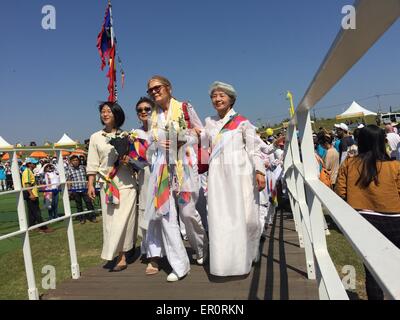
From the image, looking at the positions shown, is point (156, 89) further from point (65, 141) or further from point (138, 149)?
point (65, 141)

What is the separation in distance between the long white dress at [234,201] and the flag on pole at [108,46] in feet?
12.3

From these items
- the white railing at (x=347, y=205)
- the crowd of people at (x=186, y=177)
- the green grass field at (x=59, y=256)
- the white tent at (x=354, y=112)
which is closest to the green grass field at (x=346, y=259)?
the green grass field at (x=59, y=256)

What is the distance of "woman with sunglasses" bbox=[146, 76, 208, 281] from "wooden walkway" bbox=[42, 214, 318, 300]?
24 cm

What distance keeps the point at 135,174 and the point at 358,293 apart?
2402 millimetres

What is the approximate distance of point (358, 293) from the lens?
344 cm

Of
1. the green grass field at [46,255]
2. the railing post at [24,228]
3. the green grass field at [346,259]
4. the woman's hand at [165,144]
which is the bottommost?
the green grass field at [46,255]

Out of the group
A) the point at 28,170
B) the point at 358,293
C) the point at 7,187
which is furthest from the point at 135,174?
the point at 7,187

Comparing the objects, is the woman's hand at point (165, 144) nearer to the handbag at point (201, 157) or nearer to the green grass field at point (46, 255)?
the handbag at point (201, 157)

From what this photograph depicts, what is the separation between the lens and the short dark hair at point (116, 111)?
3896 mm

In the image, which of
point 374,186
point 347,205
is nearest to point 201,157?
point 374,186

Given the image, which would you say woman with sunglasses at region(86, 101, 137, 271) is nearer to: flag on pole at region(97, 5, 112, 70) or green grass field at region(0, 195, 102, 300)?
green grass field at region(0, 195, 102, 300)

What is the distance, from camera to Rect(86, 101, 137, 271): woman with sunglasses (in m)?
3.70

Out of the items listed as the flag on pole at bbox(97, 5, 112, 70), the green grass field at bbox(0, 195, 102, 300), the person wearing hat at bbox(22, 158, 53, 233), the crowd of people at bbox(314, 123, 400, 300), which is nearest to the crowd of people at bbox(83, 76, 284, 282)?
the green grass field at bbox(0, 195, 102, 300)
